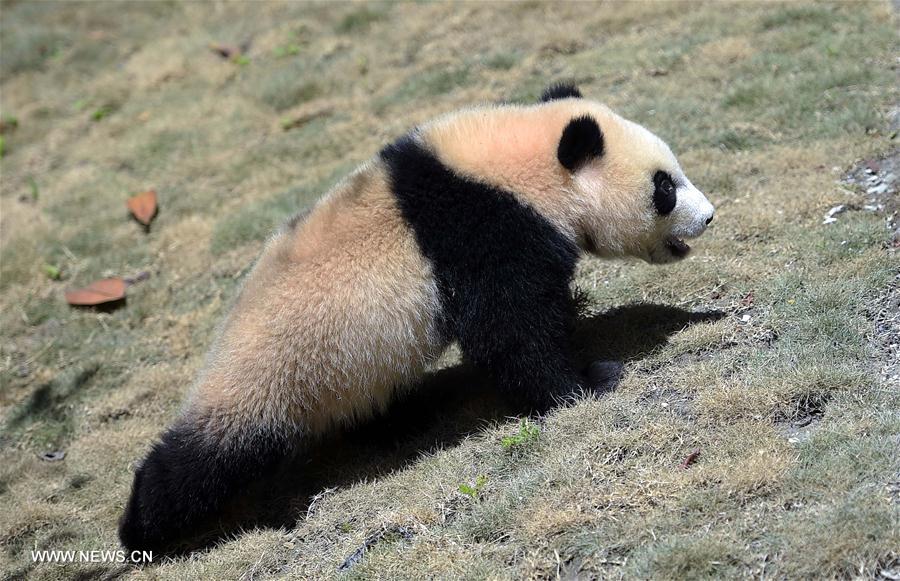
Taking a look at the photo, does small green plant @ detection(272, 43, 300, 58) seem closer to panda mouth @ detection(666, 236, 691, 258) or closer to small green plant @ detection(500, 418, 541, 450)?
panda mouth @ detection(666, 236, 691, 258)

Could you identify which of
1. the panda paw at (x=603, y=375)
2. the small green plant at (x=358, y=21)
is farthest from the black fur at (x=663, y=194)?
the small green plant at (x=358, y=21)

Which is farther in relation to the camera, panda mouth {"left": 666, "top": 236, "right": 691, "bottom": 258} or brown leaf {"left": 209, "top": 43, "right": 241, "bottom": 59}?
brown leaf {"left": 209, "top": 43, "right": 241, "bottom": 59}

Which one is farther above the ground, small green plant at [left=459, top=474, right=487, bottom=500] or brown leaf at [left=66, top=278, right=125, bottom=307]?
brown leaf at [left=66, top=278, right=125, bottom=307]

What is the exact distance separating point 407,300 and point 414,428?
3.45 ft

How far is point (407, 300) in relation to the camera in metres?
5.29

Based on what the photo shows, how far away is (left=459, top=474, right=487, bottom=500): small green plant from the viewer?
4.82 meters

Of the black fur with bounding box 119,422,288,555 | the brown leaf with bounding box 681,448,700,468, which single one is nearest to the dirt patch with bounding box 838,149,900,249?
the brown leaf with bounding box 681,448,700,468

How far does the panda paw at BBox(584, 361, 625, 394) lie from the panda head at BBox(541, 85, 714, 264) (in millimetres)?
720

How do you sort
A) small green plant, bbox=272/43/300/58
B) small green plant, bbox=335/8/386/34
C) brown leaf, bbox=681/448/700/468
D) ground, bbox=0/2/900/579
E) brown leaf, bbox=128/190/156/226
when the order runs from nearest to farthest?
ground, bbox=0/2/900/579 < brown leaf, bbox=681/448/700/468 < brown leaf, bbox=128/190/156/226 < small green plant, bbox=272/43/300/58 < small green plant, bbox=335/8/386/34

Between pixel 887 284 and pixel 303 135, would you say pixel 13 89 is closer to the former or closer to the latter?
pixel 303 135

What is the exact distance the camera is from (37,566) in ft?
18.7

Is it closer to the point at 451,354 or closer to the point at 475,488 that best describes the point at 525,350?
the point at 475,488

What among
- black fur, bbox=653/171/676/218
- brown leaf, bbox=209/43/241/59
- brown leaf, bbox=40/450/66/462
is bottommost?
brown leaf, bbox=40/450/66/462

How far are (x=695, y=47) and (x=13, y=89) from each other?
29.3 ft
